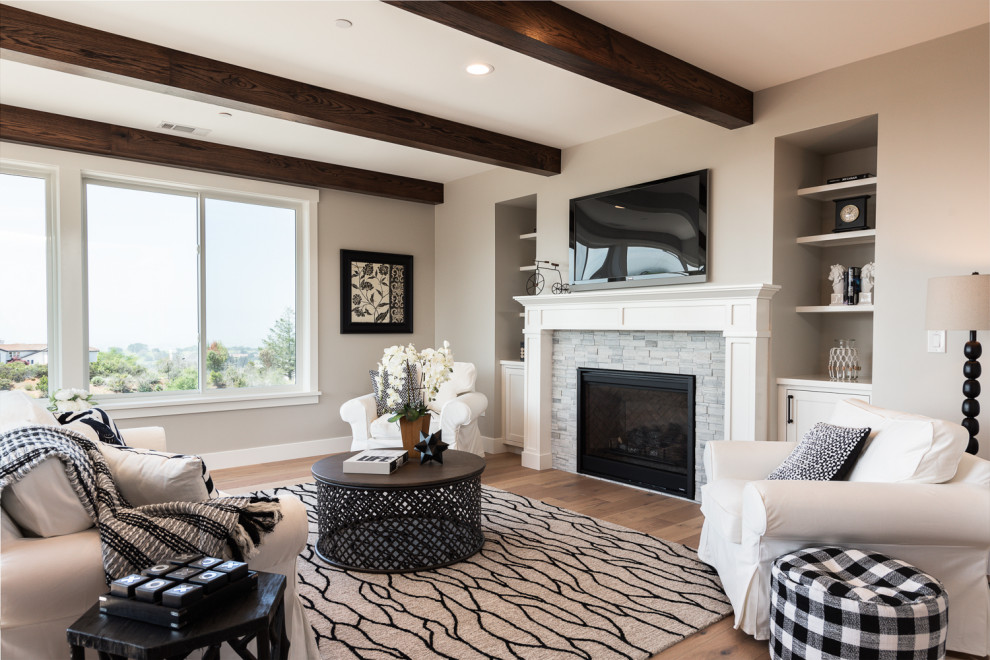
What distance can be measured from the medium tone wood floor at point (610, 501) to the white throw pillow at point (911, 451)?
778mm

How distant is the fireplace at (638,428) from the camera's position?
4.28 meters

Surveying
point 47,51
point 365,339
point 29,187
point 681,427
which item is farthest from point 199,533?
point 365,339

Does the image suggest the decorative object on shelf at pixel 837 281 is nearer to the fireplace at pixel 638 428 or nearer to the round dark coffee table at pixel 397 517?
the fireplace at pixel 638 428

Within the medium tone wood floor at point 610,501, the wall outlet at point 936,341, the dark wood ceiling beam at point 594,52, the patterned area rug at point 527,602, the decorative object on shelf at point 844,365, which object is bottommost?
the medium tone wood floor at point 610,501

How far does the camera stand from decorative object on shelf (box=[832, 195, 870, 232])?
371 cm

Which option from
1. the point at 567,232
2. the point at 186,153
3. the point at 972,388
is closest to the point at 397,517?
the point at 972,388

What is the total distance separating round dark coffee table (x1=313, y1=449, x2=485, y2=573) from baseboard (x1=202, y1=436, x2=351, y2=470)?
240 centimetres

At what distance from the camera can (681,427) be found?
4332mm

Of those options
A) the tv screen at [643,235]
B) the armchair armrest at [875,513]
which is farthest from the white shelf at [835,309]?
the armchair armrest at [875,513]

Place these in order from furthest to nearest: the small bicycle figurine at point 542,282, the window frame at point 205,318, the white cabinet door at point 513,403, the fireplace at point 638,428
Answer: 1. the white cabinet door at point 513,403
2. the small bicycle figurine at point 542,282
3. the window frame at point 205,318
4. the fireplace at point 638,428

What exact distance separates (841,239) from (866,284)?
0.99 feet

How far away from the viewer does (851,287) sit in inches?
149

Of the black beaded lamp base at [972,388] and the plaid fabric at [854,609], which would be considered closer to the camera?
the plaid fabric at [854,609]

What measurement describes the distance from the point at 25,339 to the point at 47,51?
7.53 feet
